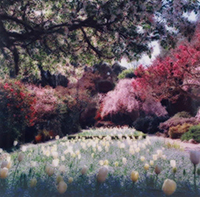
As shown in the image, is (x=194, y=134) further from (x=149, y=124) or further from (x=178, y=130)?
(x=149, y=124)

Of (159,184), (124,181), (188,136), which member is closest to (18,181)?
(124,181)

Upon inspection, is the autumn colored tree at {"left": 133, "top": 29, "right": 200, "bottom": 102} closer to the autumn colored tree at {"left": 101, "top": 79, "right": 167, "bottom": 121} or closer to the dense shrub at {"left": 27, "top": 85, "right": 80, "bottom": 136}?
the dense shrub at {"left": 27, "top": 85, "right": 80, "bottom": 136}

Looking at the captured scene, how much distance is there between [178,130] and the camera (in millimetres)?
13594

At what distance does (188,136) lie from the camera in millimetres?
12188

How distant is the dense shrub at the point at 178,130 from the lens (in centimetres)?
1349

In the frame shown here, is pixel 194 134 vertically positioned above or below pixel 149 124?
below

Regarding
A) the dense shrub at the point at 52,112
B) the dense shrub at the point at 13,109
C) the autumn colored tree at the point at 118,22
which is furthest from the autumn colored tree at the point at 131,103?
the autumn colored tree at the point at 118,22

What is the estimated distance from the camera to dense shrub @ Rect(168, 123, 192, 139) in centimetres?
1349

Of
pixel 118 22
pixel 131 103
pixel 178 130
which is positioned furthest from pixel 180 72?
pixel 131 103

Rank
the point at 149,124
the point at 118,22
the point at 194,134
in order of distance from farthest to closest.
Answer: the point at 149,124
the point at 194,134
the point at 118,22

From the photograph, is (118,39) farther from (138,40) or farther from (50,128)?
(50,128)

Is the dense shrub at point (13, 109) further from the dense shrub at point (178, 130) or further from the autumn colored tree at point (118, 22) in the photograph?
the dense shrub at point (178, 130)

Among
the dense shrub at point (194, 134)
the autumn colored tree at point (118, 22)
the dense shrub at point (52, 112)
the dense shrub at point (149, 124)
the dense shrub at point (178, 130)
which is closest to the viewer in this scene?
the autumn colored tree at point (118, 22)

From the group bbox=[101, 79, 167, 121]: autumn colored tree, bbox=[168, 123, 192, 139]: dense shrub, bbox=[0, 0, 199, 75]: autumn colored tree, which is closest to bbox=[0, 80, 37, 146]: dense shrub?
bbox=[0, 0, 199, 75]: autumn colored tree
